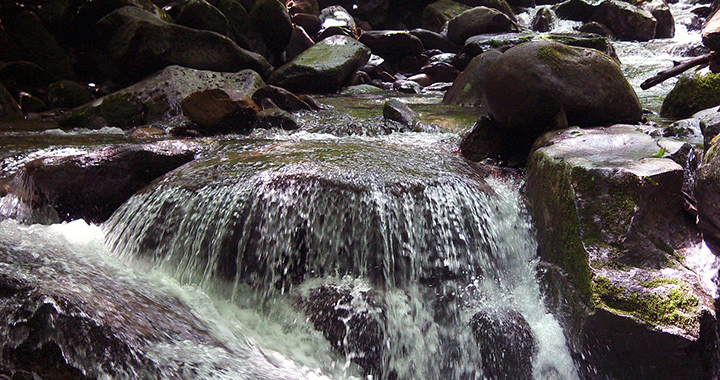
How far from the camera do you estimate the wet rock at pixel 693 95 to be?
449cm

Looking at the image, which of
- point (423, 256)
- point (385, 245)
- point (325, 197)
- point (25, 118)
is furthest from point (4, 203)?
point (25, 118)

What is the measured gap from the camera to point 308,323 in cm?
283

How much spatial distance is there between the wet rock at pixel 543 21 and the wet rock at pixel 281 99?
12.9 metres

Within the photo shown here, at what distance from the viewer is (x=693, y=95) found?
4.81 m

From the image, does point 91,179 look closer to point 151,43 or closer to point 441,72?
point 151,43

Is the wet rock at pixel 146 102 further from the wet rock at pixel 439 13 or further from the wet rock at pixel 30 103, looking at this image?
the wet rock at pixel 439 13

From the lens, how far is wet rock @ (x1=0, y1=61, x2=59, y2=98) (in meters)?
8.08

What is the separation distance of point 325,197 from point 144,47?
6.63 m

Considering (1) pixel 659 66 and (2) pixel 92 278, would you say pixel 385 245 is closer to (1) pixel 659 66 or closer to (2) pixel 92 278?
(2) pixel 92 278

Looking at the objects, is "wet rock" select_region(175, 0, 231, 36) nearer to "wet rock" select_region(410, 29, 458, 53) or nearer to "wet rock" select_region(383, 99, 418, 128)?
"wet rock" select_region(383, 99, 418, 128)

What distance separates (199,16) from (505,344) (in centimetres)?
923

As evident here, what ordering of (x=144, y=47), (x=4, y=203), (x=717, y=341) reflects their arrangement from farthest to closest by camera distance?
1. (x=144, y=47)
2. (x=4, y=203)
3. (x=717, y=341)

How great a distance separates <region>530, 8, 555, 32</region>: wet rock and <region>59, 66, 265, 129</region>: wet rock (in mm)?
13028

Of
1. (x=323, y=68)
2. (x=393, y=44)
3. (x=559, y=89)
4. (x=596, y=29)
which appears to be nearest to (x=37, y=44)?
(x=323, y=68)
